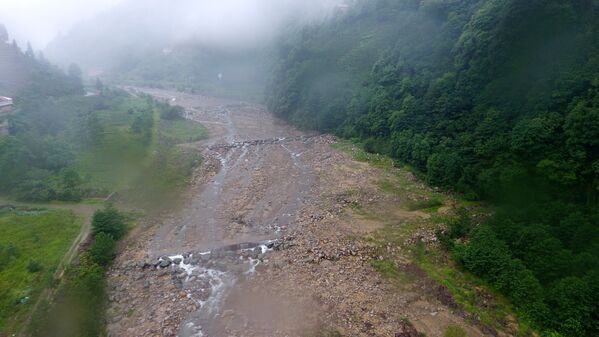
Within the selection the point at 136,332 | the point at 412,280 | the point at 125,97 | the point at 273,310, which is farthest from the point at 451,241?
the point at 125,97

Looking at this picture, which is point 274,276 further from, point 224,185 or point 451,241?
point 224,185

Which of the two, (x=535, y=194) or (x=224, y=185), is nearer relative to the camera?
(x=535, y=194)

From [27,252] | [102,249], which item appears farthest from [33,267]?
[102,249]

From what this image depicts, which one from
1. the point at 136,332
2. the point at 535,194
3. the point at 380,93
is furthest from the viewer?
the point at 380,93

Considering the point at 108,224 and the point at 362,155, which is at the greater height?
the point at 362,155

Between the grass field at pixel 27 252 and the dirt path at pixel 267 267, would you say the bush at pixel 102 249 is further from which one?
the grass field at pixel 27 252

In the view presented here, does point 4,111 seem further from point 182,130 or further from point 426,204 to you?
point 426,204
